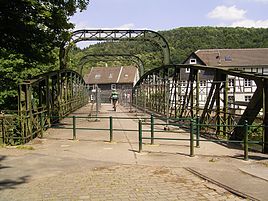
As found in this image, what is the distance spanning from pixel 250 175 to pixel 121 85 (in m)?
76.6

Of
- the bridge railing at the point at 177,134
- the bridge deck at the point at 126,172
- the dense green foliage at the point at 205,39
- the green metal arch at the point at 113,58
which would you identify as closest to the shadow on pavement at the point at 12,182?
the bridge deck at the point at 126,172

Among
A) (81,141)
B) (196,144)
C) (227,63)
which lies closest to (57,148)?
(81,141)

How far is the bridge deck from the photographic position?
6.81 meters

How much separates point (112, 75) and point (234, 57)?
32960 mm

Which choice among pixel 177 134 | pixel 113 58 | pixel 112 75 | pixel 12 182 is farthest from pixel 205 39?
pixel 12 182

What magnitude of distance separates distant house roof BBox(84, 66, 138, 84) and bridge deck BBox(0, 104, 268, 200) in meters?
71.5

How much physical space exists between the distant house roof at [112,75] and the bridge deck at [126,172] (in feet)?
234

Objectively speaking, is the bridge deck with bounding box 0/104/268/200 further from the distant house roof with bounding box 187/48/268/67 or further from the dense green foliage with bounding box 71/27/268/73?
the dense green foliage with bounding box 71/27/268/73

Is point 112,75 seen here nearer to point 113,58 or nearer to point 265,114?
point 113,58

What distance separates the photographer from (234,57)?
2464 inches

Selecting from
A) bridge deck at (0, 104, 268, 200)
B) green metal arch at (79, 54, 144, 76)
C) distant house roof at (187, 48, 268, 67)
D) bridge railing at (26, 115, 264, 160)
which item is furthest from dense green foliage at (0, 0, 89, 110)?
distant house roof at (187, 48, 268, 67)

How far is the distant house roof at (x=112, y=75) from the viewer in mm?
84375

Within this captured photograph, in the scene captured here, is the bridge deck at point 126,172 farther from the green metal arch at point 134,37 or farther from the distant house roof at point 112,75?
the distant house roof at point 112,75

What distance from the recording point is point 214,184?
7391mm
